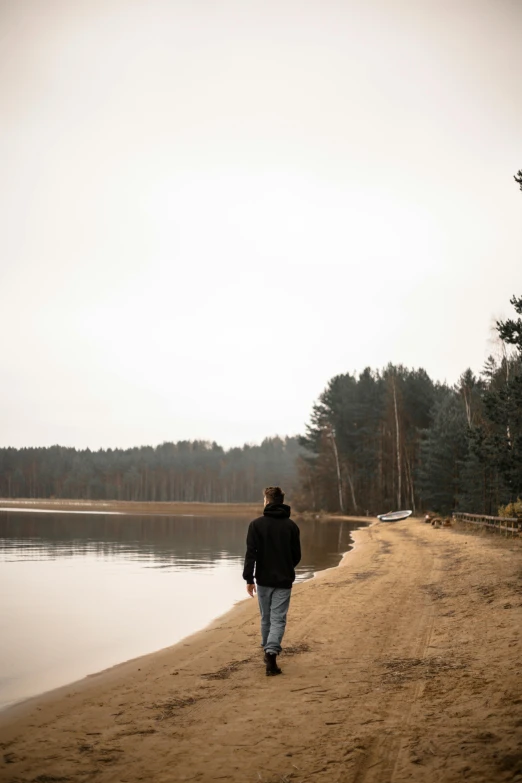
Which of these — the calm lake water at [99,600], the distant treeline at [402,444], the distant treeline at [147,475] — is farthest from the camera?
the distant treeline at [147,475]

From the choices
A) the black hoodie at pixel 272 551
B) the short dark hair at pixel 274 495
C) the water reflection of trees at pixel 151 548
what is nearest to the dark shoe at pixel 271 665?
the black hoodie at pixel 272 551

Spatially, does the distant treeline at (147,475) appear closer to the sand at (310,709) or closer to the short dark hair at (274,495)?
the sand at (310,709)

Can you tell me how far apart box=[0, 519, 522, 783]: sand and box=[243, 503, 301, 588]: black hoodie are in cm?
113

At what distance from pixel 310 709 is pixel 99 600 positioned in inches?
459

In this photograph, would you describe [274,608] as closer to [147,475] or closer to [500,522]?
[500,522]

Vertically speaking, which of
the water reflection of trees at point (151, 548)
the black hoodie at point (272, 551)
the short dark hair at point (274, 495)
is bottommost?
the water reflection of trees at point (151, 548)

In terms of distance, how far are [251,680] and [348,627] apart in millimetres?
3166

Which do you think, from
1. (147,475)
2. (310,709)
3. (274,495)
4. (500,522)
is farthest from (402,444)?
(147,475)

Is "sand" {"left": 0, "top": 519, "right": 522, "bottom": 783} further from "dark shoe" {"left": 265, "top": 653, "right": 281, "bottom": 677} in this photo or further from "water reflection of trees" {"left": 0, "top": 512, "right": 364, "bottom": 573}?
"water reflection of trees" {"left": 0, "top": 512, "right": 364, "bottom": 573}

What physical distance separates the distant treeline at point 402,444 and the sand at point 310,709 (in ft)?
72.0

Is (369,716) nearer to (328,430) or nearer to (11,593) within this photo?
(11,593)

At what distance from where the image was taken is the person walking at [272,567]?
7.74 m

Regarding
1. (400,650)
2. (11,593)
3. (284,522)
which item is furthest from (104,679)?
(11,593)

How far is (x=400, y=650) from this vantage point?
27.7ft
